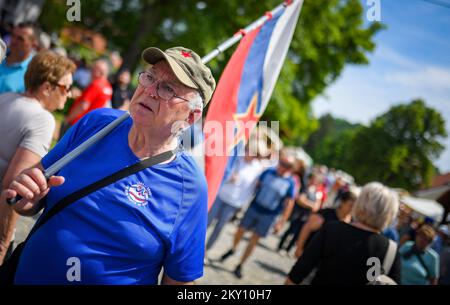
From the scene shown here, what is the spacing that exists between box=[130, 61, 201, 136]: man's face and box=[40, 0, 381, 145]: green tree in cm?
915

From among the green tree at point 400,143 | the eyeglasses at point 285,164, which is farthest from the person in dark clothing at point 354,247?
the green tree at point 400,143

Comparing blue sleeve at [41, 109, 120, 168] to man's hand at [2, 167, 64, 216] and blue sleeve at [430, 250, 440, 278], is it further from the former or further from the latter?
blue sleeve at [430, 250, 440, 278]

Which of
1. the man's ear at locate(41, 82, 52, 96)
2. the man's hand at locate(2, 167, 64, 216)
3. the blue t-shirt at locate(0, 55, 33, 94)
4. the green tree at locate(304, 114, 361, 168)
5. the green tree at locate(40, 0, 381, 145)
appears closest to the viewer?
the man's hand at locate(2, 167, 64, 216)

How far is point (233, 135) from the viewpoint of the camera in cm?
337

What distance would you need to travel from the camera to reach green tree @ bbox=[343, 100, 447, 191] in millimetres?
13391

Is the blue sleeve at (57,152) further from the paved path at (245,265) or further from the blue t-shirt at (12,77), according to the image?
the blue t-shirt at (12,77)

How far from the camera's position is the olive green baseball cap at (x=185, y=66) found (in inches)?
64.1

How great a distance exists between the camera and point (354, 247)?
2514mm

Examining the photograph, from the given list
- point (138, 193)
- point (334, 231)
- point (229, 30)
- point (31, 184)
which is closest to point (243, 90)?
point (334, 231)

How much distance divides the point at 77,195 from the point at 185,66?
2.36 ft

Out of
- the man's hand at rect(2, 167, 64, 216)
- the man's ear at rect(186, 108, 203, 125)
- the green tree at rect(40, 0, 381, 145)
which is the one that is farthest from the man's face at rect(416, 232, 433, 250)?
the green tree at rect(40, 0, 381, 145)

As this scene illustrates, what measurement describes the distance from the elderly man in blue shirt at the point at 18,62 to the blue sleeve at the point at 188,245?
101 inches

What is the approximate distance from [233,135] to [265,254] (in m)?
4.90
